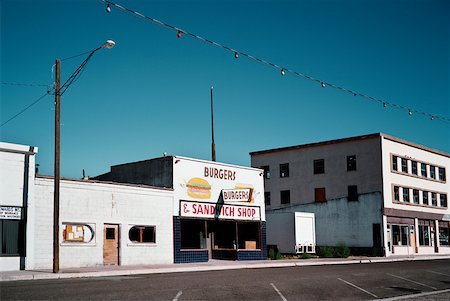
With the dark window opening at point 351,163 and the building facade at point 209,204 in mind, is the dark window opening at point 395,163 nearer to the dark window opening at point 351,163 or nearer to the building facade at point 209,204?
the dark window opening at point 351,163

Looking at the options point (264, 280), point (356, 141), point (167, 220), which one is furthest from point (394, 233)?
→ point (264, 280)

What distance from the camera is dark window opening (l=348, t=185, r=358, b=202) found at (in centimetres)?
5168

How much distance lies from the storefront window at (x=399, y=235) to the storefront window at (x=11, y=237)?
36043 millimetres

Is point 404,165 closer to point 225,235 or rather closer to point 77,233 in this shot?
point 225,235

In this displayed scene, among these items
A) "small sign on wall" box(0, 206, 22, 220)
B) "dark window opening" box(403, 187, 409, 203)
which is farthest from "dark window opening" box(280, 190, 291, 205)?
"small sign on wall" box(0, 206, 22, 220)

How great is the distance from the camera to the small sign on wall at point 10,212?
24203 mm

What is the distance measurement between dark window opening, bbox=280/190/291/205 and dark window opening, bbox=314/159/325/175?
3.48 m

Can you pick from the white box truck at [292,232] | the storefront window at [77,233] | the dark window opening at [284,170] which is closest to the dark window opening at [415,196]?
the dark window opening at [284,170]

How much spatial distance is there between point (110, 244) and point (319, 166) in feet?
97.6

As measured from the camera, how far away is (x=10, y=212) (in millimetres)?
24484

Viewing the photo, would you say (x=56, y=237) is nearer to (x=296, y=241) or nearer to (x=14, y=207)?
(x=14, y=207)

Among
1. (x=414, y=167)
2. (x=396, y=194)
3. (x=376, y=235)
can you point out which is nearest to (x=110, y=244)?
(x=376, y=235)

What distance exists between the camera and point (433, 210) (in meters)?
58.7

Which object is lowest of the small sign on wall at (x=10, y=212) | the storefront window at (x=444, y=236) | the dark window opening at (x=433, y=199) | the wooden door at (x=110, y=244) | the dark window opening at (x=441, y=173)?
the storefront window at (x=444, y=236)
